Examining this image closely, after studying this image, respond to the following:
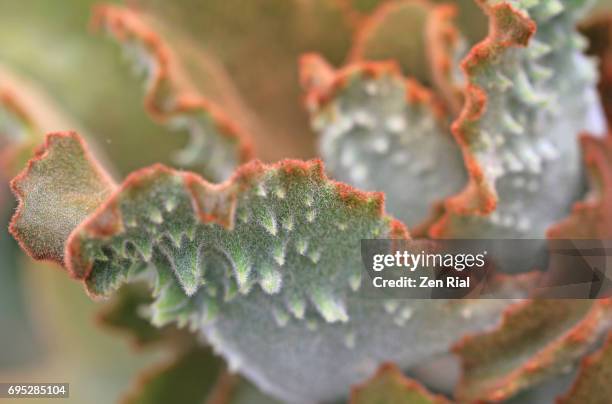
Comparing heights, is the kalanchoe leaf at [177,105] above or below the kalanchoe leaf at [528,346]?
above

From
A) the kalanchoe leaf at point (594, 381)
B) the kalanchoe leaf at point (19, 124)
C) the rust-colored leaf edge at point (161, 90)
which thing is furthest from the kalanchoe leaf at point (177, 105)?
the kalanchoe leaf at point (594, 381)

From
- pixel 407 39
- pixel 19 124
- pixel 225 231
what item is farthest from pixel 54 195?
pixel 407 39

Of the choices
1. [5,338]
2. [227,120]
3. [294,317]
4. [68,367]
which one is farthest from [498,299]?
[5,338]

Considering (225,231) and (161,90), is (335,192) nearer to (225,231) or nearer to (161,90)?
(225,231)

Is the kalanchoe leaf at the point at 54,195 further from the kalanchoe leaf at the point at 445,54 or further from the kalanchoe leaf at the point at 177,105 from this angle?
the kalanchoe leaf at the point at 445,54

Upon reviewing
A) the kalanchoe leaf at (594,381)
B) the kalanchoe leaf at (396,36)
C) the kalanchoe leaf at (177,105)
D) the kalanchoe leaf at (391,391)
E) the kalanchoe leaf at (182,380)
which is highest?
the kalanchoe leaf at (396,36)

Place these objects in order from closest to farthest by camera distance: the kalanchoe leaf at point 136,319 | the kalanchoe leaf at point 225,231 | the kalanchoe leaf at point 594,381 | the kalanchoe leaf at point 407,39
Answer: the kalanchoe leaf at point 225,231 → the kalanchoe leaf at point 594,381 → the kalanchoe leaf at point 407,39 → the kalanchoe leaf at point 136,319

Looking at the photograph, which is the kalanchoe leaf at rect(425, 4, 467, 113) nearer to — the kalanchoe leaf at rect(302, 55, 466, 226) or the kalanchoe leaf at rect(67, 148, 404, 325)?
the kalanchoe leaf at rect(302, 55, 466, 226)

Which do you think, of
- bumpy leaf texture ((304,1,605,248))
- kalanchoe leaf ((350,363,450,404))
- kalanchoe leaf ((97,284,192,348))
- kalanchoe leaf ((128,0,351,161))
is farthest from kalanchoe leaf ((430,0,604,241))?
kalanchoe leaf ((97,284,192,348))
